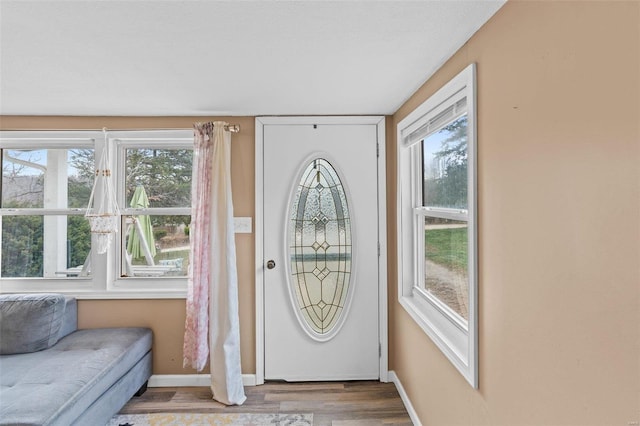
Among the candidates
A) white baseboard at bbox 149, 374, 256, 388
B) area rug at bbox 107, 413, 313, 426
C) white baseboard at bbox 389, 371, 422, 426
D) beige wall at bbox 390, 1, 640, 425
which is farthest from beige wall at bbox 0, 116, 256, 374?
beige wall at bbox 390, 1, 640, 425

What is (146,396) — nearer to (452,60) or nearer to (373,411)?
(373,411)

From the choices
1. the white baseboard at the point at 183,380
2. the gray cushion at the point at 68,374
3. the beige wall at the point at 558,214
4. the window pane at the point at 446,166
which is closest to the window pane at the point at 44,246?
the gray cushion at the point at 68,374

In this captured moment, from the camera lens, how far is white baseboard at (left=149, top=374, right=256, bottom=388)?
2840 mm

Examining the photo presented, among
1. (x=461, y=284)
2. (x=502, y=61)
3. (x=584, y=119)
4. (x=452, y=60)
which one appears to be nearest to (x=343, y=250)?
(x=461, y=284)

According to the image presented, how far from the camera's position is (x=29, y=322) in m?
2.42

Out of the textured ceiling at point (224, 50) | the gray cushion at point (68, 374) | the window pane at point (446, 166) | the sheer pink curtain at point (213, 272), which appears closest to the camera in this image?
the textured ceiling at point (224, 50)

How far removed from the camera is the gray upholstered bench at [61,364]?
68.9 inches

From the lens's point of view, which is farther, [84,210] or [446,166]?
[84,210]

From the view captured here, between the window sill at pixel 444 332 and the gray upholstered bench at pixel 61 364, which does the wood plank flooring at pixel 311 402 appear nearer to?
the gray upholstered bench at pixel 61 364

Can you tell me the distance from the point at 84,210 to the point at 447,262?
9.23 ft

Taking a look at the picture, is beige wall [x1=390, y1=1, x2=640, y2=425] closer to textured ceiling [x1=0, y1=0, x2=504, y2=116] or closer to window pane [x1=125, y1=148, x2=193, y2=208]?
textured ceiling [x1=0, y1=0, x2=504, y2=116]

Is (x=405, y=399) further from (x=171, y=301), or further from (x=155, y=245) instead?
(x=155, y=245)

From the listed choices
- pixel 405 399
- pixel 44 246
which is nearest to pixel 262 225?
pixel 405 399

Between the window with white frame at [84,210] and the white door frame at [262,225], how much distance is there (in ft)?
1.96
